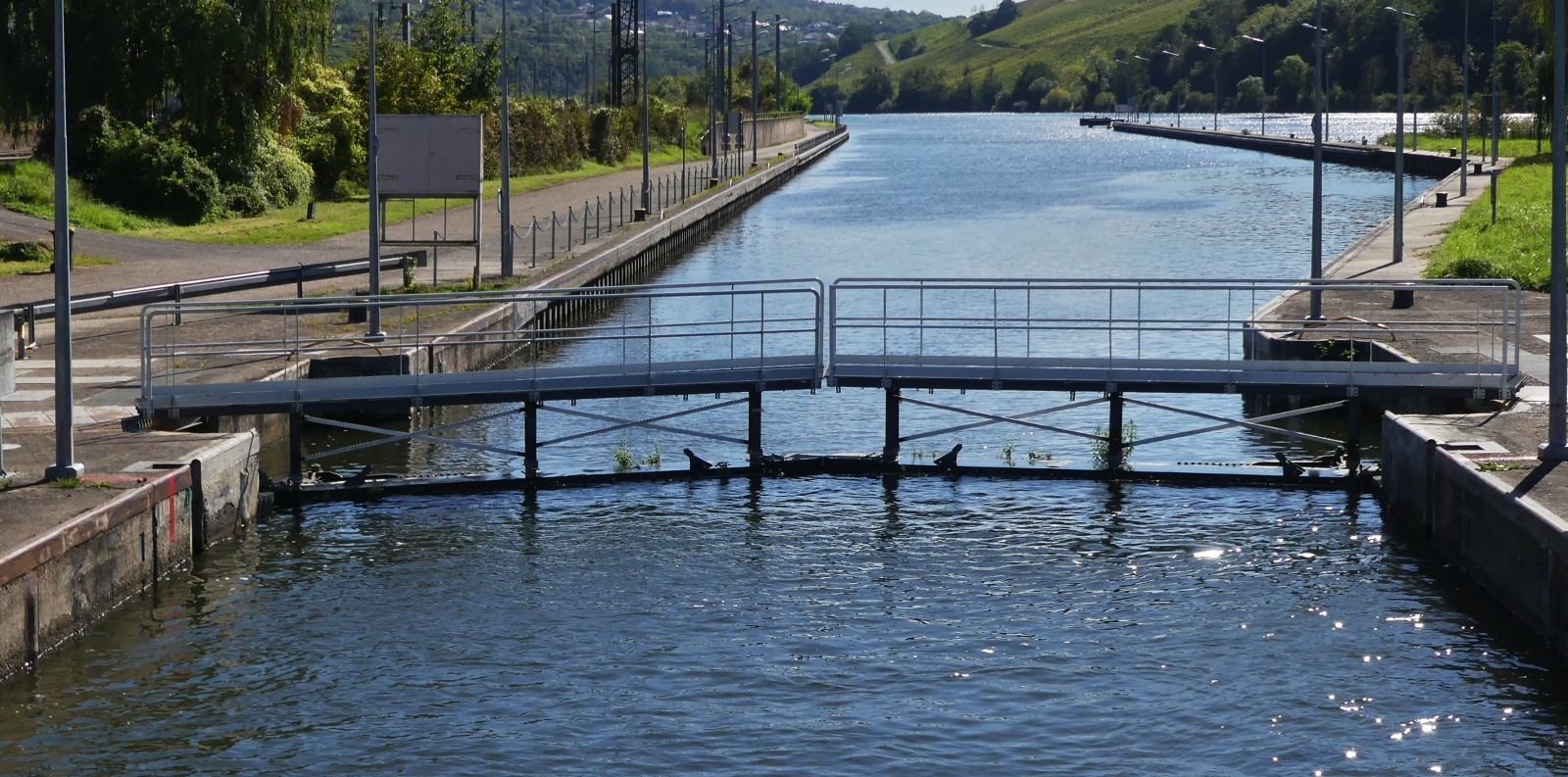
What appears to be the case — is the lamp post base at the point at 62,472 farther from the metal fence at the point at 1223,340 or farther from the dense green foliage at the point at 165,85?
the dense green foliage at the point at 165,85

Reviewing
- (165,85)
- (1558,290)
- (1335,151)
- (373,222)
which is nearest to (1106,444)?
(1558,290)

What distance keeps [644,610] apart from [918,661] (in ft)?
9.46

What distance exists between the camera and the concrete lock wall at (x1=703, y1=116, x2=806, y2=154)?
98.7 metres

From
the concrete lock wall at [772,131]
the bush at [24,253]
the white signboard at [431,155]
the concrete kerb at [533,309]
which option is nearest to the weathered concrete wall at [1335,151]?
the concrete kerb at [533,309]

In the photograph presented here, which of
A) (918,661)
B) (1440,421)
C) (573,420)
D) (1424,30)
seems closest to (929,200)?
(573,420)

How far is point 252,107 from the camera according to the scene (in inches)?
1766

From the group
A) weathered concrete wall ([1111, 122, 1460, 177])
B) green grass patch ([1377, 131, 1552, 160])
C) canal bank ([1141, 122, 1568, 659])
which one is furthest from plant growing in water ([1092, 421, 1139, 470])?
weathered concrete wall ([1111, 122, 1460, 177])

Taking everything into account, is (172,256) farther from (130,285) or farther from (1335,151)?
(1335,151)

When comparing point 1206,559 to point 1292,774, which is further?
point 1206,559

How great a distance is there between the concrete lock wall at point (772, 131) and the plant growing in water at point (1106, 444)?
70507 millimetres

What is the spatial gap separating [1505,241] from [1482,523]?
23485 mm

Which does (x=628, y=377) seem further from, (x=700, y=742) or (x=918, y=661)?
(x=700, y=742)

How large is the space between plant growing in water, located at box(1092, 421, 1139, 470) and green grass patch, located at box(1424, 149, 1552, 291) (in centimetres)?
969

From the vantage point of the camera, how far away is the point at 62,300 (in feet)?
52.5
